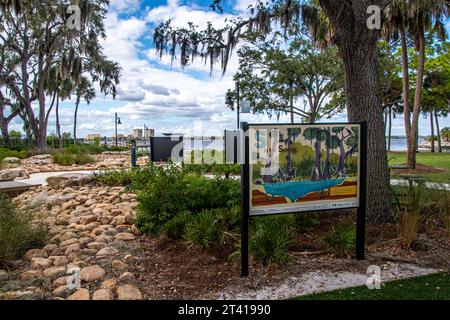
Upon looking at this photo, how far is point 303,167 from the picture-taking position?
3.74 metres

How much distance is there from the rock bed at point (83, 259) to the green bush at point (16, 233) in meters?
0.13

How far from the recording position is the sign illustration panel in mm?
3521

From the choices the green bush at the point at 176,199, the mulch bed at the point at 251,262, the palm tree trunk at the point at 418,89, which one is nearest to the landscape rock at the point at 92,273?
the mulch bed at the point at 251,262

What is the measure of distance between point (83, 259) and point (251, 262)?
1.80m

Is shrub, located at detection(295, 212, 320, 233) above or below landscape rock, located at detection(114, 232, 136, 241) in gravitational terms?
above

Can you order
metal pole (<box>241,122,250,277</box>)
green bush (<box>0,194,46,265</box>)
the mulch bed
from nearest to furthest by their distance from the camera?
the mulch bed < metal pole (<box>241,122,250,277</box>) < green bush (<box>0,194,46,265</box>)

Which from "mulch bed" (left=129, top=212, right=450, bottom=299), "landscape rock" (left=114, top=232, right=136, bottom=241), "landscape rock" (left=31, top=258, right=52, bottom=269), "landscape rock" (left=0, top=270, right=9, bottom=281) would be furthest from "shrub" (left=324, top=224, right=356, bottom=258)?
"landscape rock" (left=0, top=270, right=9, bottom=281)

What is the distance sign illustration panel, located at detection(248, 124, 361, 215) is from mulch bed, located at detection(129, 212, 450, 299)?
60 centimetres

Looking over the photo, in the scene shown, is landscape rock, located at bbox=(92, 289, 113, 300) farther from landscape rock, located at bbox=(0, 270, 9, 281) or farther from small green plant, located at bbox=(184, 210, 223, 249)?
small green plant, located at bbox=(184, 210, 223, 249)

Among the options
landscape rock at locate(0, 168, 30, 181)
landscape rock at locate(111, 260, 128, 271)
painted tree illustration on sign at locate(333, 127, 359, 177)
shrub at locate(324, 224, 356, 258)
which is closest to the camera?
landscape rock at locate(111, 260, 128, 271)

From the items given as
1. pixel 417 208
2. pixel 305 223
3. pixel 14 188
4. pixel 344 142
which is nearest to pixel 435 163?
pixel 417 208

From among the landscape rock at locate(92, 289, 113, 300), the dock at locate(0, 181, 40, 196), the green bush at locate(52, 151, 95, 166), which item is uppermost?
the green bush at locate(52, 151, 95, 166)
